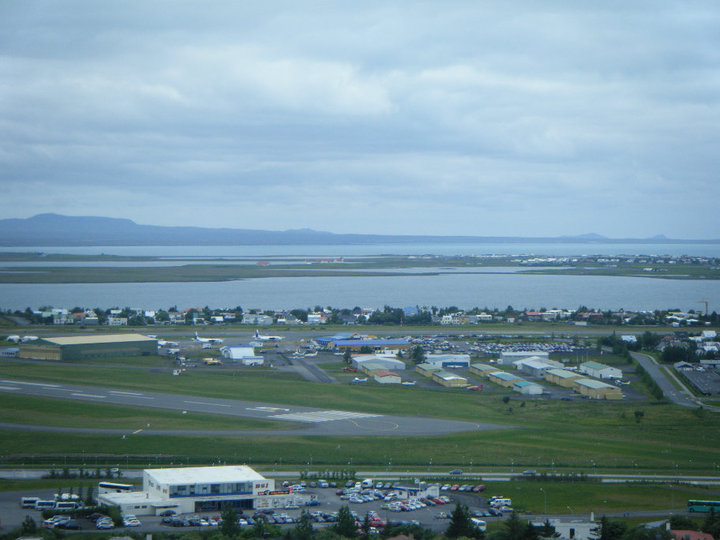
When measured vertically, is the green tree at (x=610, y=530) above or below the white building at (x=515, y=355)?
above

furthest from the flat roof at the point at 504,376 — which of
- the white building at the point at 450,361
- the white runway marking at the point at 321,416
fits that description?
the white runway marking at the point at 321,416

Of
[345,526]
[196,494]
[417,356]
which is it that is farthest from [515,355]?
[345,526]

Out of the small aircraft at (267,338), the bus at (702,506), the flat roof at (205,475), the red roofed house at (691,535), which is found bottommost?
the small aircraft at (267,338)

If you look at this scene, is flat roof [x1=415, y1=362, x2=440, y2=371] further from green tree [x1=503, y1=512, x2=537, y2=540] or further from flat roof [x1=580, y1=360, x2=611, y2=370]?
green tree [x1=503, y1=512, x2=537, y2=540]

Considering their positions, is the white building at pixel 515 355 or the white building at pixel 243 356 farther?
the white building at pixel 515 355

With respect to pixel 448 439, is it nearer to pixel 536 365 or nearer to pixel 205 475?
pixel 205 475

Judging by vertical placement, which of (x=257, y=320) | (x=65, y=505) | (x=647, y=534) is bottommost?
(x=257, y=320)

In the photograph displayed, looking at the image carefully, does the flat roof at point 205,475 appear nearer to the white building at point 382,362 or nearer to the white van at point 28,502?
the white van at point 28,502

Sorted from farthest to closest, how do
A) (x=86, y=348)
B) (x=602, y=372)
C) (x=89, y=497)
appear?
(x=86, y=348) → (x=602, y=372) → (x=89, y=497)
